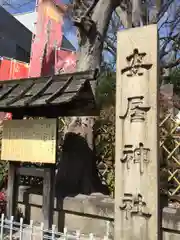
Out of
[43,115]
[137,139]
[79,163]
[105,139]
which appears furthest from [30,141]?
[105,139]

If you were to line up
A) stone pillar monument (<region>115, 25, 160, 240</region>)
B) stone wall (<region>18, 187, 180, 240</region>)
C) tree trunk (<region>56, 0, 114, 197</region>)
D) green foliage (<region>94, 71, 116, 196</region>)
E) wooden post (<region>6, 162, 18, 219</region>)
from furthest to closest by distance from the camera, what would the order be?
green foliage (<region>94, 71, 116, 196</region>) < tree trunk (<region>56, 0, 114, 197</region>) < wooden post (<region>6, 162, 18, 219</region>) < stone wall (<region>18, 187, 180, 240</region>) < stone pillar monument (<region>115, 25, 160, 240</region>)

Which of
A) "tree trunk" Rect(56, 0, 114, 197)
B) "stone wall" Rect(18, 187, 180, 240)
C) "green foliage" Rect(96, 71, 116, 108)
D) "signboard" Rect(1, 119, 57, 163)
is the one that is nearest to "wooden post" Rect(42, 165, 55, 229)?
"signboard" Rect(1, 119, 57, 163)

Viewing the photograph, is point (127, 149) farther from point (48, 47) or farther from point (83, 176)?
point (48, 47)

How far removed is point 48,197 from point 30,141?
0.96 metres

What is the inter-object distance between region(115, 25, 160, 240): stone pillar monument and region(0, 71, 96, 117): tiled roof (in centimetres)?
75

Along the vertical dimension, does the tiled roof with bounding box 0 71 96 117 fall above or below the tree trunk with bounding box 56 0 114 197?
above

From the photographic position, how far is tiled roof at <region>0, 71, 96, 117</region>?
4.71m

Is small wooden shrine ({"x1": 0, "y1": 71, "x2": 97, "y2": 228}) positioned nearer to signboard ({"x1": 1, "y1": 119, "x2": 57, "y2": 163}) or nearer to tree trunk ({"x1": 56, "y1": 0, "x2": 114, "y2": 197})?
signboard ({"x1": 1, "y1": 119, "x2": 57, "y2": 163})

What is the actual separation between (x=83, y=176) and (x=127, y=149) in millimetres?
1954

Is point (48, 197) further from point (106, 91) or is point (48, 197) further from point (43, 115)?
point (106, 91)

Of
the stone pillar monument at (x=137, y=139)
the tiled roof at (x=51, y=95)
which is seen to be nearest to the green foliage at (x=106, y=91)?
the tiled roof at (x=51, y=95)

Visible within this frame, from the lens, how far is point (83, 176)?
5.88 m

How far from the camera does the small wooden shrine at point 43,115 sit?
15.8 feet

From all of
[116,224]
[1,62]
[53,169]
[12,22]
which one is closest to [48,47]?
[1,62]
